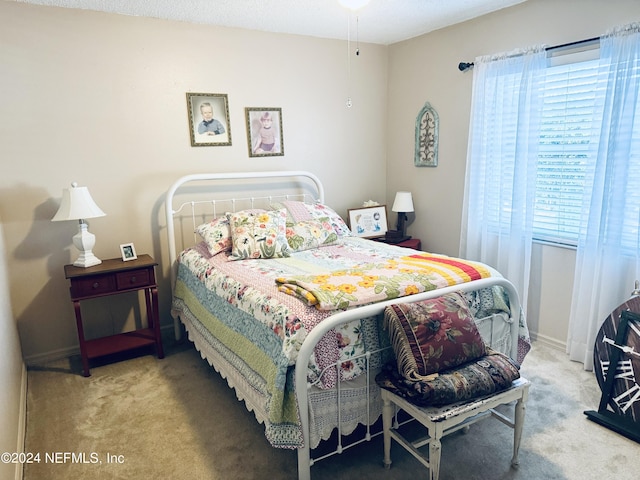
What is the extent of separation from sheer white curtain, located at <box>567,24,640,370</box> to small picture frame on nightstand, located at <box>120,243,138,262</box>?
10.2 ft

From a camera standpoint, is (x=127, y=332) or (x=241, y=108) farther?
(x=241, y=108)

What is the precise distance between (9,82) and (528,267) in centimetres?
378

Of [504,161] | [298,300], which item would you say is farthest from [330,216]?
[298,300]

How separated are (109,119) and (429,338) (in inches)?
107

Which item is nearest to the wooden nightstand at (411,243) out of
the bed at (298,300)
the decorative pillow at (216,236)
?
the bed at (298,300)

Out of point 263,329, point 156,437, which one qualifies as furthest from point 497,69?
point 156,437

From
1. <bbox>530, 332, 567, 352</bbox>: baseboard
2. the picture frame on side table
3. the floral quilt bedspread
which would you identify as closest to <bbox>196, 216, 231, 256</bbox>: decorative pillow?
the floral quilt bedspread

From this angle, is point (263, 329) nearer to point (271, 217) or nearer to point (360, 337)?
point (360, 337)

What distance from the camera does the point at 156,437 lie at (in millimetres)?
2277

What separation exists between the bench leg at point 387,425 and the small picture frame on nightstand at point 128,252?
2150 millimetres

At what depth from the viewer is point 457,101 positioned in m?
3.68

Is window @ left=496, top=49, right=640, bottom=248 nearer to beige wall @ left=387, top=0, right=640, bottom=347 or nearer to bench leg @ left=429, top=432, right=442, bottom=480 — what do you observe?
beige wall @ left=387, top=0, right=640, bottom=347

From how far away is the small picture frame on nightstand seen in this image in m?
3.15

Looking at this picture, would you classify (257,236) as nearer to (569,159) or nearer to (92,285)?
(92,285)
